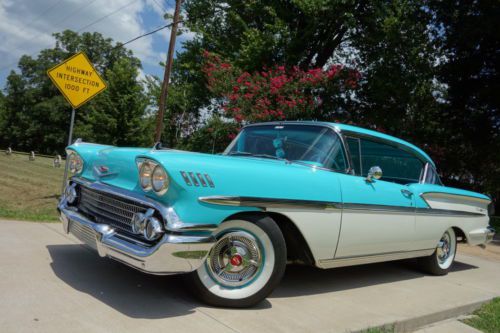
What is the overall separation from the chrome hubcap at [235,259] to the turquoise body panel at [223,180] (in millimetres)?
257

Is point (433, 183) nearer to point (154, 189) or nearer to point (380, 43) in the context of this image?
point (154, 189)

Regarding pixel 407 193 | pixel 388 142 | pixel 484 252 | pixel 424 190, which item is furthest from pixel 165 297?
pixel 484 252

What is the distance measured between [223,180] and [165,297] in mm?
1027

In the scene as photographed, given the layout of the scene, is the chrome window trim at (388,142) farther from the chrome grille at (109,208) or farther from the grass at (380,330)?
the chrome grille at (109,208)

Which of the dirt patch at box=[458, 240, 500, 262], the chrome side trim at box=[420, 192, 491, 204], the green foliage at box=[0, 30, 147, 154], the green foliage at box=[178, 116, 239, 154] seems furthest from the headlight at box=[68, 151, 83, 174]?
the green foliage at box=[0, 30, 147, 154]

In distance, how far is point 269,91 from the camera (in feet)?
44.8

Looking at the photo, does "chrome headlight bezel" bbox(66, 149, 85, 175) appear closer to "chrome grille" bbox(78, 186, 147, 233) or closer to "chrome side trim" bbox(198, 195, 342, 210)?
"chrome grille" bbox(78, 186, 147, 233)

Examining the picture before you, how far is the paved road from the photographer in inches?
113

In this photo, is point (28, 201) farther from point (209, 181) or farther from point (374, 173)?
point (374, 173)

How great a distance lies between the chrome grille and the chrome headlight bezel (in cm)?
23

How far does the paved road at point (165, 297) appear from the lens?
2871 millimetres

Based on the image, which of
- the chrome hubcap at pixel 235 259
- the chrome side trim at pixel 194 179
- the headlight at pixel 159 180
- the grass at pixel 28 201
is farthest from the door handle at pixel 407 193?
the grass at pixel 28 201

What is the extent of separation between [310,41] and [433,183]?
13879 millimetres

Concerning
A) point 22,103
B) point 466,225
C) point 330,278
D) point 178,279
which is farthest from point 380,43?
point 22,103
